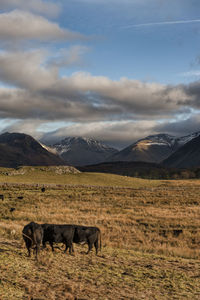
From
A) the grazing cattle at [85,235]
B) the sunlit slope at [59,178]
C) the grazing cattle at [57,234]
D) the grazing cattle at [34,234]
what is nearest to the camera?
the grazing cattle at [34,234]

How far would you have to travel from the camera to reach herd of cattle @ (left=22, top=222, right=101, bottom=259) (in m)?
13.2

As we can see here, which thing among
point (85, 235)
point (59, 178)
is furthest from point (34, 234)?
point (59, 178)

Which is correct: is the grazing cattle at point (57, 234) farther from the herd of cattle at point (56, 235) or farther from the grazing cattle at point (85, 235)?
the grazing cattle at point (85, 235)

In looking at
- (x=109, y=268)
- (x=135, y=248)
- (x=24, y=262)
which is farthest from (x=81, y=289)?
(x=135, y=248)

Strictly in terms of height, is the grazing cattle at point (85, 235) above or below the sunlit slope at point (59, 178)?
above

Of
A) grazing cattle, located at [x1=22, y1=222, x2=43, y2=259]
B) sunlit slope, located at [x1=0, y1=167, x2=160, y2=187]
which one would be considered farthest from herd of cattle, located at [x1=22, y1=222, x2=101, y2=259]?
sunlit slope, located at [x1=0, y1=167, x2=160, y2=187]

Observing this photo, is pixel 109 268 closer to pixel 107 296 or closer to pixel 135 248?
pixel 107 296

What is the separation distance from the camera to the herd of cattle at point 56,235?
13211 millimetres

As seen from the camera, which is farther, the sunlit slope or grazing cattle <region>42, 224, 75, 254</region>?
the sunlit slope

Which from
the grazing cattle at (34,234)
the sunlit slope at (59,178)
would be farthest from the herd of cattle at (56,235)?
the sunlit slope at (59,178)

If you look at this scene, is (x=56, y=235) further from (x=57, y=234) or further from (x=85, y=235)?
(x=85, y=235)

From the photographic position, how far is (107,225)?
27.2 meters

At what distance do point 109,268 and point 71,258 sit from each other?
2.15m

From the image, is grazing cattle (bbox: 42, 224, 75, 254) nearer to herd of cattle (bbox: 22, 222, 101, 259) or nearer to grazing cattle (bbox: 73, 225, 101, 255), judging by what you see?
herd of cattle (bbox: 22, 222, 101, 259)
